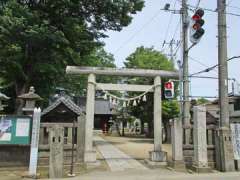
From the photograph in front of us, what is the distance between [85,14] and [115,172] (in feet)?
42.0

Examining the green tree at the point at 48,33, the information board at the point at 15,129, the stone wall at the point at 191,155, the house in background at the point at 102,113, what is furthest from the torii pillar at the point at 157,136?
the house in background at the point at 102,113

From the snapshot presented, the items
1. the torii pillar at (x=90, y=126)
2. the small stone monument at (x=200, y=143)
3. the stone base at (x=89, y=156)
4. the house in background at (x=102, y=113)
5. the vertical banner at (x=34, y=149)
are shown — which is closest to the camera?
the vertical banner at (x=34, y=149)

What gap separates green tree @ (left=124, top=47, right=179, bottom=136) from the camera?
32.3 metres

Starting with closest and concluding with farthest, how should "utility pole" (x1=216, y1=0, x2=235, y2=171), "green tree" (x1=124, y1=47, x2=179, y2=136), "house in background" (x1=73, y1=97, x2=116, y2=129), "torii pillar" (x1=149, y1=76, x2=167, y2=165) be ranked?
"utility pole" (x1=216, y1=0, x2=235, y2=171) < "torii pillar" (x1=149, y1=76, x2=167, y2=165) < "green tree" (x1=124, y1=47, x2=179, y2=136) < "house in background" (x1=73, y1=97, x2=116, y2=129)

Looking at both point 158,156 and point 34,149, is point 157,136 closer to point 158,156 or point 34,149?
point 158,156

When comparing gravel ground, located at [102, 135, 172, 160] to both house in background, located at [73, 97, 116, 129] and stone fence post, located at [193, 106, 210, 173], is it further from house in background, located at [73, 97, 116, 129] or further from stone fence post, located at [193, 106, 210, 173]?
house in background, located at [73, 97, 116, 129]

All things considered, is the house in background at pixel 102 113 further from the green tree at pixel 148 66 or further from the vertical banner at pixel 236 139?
the vertical banner at pixel 236 139

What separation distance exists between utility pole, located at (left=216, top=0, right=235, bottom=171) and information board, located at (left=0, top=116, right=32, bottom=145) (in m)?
7.64

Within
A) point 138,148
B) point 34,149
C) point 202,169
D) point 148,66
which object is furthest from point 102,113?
point 34,149

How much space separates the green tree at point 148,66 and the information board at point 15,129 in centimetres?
2140

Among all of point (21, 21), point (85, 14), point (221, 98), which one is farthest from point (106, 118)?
point (221, 98)

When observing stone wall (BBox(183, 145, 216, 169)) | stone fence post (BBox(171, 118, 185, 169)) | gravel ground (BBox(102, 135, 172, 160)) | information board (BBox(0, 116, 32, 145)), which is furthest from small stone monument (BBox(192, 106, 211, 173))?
information board (BBox(0, 116, 32, 145))

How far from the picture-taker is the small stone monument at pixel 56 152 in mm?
10578

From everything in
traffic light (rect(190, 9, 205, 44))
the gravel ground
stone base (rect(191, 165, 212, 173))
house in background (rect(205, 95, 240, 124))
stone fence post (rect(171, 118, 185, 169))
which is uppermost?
traffic light (rect(190, 9, 205, 44))
